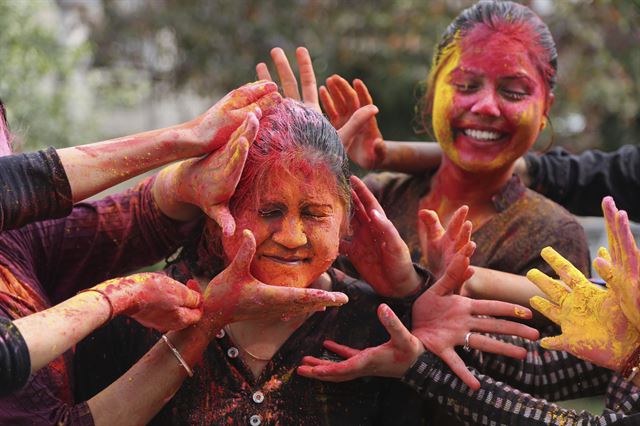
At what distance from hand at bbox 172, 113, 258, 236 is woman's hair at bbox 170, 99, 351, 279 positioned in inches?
2.7

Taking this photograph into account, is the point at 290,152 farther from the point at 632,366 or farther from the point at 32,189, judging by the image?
the point at 632,366

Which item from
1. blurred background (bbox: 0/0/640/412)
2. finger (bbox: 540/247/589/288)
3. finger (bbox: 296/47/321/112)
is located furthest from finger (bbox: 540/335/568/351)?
blurred background (bbox: 0/0/640/412)

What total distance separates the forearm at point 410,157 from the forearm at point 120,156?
103 centimetres

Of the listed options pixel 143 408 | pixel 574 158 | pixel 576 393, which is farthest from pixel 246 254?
pixel 574 158

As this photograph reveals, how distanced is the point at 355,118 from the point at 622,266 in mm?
946

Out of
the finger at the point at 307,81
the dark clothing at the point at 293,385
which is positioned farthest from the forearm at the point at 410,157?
the dark clothing at the point at 293,385

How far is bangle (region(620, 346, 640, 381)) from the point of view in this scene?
211cm

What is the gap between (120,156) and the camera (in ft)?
7.09

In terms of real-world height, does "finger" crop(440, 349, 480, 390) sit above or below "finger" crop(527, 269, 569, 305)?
below

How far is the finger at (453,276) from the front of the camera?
88.6 inches

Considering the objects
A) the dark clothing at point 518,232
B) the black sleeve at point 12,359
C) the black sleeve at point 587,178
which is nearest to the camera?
the black sleeve at point 12,359

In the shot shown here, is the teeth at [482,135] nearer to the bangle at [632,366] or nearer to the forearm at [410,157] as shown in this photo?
the forearm at [410,157]

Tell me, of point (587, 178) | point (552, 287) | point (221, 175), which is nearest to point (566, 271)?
point (552, 287)

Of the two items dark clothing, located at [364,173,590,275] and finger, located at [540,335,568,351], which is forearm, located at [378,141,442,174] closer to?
dark clothing, located at [364,173,590,275]
